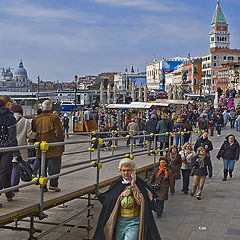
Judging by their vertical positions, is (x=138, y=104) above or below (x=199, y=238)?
above

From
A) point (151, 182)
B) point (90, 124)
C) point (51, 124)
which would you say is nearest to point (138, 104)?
point (90, 124)

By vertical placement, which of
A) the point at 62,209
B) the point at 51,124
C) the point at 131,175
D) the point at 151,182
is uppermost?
the point at 51,124

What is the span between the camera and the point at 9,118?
5754mm

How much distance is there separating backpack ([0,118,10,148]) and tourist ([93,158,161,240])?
162cm

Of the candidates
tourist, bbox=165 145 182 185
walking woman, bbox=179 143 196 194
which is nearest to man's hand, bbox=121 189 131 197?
tourist, bbox=165 145 182 185

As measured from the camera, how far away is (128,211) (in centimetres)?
517

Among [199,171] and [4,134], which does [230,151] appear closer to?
[199,171]

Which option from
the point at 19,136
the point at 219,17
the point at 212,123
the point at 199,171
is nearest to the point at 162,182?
the point at 199,171

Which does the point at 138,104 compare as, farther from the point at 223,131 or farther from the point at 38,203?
the point at 38,203

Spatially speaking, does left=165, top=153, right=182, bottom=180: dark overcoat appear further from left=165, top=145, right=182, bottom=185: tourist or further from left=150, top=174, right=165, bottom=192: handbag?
left=150, top=174, right=165, bottom=192: handbag

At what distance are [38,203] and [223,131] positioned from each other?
82.7 ft

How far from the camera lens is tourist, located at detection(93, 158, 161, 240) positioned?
5113mm

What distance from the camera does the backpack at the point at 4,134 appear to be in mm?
5738

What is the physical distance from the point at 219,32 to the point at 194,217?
144 m
